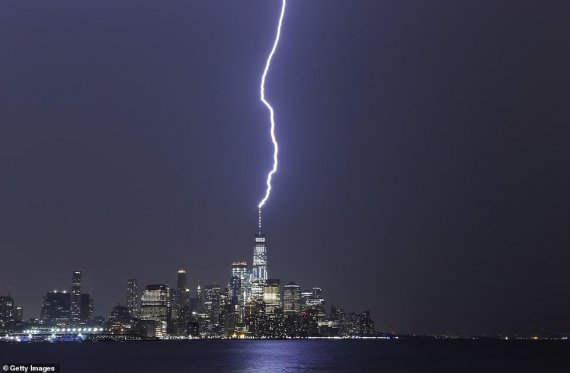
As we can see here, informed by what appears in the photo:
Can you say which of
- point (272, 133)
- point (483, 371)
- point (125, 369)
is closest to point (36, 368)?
point (272, 133)

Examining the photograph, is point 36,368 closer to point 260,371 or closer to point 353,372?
point 260,371

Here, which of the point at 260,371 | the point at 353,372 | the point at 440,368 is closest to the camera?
the point at 260,371

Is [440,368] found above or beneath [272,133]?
beneath

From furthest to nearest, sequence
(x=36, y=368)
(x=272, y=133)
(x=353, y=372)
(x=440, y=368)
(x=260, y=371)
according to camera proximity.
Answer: (x=440, y=368) → (x=353, y=372) → (x=260, y=371) → (x=272, y=133) → (x=36, y=368)

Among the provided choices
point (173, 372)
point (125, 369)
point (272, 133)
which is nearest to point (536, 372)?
point (173, 372)

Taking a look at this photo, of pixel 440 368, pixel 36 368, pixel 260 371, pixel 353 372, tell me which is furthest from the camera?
pixel 440 368

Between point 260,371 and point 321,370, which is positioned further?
point 321,370

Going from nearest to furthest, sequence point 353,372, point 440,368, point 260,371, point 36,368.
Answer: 1. point 36,368
2. point 260,371
3. point 353,372
4. point 440,368

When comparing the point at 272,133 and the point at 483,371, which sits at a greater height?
the point at 272,133

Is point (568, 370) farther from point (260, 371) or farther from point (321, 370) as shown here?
point (260, 371)
